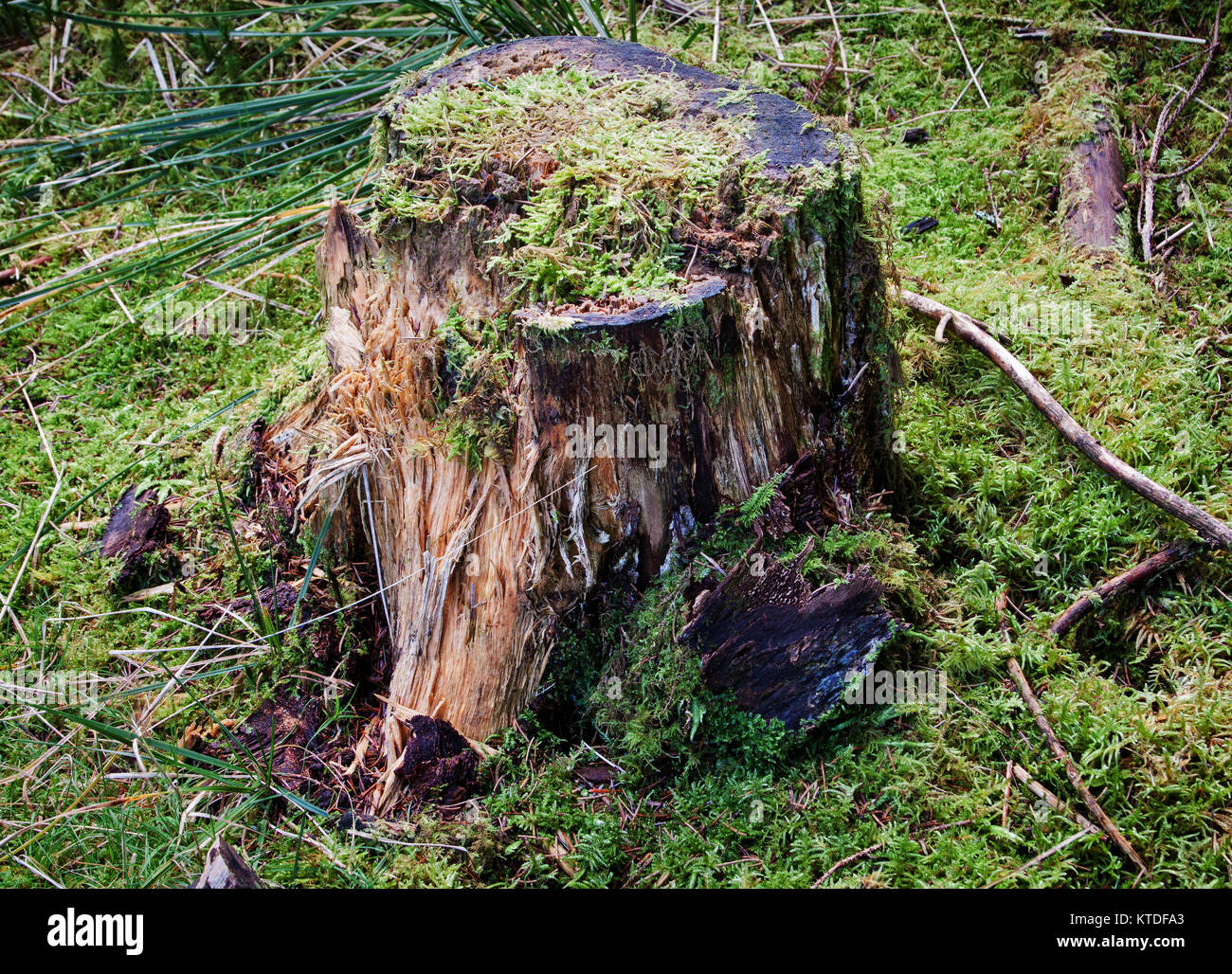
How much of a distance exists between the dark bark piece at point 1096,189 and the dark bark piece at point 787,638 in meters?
2.07

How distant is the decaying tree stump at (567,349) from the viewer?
2070 millimetres

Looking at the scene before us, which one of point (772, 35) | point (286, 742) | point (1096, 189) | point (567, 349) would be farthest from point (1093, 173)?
point (286, 742)

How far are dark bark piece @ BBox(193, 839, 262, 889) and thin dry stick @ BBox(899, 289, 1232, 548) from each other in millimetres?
2547

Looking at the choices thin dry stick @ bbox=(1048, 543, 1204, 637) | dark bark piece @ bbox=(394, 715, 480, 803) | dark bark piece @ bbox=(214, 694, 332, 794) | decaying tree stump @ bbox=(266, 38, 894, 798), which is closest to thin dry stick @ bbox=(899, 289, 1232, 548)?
thin dry stick @ bbox=(1048, 543, 1204, 637)

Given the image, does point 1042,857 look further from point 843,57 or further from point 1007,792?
point 843,57

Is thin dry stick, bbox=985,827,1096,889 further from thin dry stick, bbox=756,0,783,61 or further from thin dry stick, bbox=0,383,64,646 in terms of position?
thin dry stick, bbox=756,0,783,61

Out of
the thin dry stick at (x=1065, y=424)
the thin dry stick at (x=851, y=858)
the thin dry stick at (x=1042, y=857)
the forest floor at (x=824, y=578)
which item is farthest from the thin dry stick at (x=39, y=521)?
the thin dry stick at (x=1065, y=424)

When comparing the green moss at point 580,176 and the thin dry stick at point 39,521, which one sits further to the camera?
the thin dry stick at point 39,521

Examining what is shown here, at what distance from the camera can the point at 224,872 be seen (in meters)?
1.84

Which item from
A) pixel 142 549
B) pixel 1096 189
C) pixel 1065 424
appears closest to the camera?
pixel 1065 424

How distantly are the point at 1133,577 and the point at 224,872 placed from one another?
2423 mm

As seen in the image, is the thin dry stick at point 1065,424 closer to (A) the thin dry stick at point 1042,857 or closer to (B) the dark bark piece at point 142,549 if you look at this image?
(A) the thin dry stick at point 1042,857

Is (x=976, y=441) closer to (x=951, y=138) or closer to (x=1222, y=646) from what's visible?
(x=1222, y=646)
